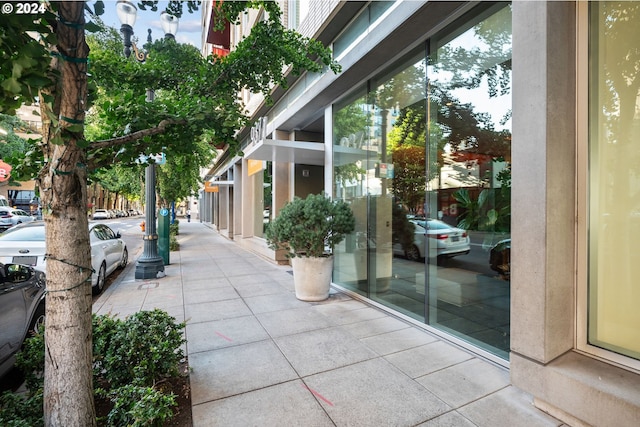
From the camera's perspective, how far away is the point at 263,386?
3205 millimetres

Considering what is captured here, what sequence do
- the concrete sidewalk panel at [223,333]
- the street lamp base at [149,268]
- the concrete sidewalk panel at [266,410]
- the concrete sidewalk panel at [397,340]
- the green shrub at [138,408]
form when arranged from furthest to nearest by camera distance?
the street lamp base at [149,268] < the concrete sidewalk panel at [223,333] < the concrete sidewalk panel at [397,340] < the concrete sidewalk panel at [266,410] < the green shrub at [138,408]

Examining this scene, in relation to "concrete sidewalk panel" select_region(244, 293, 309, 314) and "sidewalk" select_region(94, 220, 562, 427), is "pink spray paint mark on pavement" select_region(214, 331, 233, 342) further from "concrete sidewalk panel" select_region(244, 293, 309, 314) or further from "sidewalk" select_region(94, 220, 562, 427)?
"concrete sidewalk panel" select_region(244, 293, 309, 314)

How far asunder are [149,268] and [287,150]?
460 cm

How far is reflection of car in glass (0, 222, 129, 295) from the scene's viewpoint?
19.2 feet

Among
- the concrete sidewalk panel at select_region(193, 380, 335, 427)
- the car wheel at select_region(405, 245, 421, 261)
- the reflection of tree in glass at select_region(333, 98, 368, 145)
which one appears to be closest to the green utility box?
the reflection of tree in glass at select_region(333, 98, 368, 145)

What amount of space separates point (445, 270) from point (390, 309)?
1.40 metres

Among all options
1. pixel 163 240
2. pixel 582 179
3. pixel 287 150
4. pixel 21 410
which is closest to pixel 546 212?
pixel 582 179

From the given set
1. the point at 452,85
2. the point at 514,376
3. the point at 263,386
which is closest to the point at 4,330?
the point at 263,386

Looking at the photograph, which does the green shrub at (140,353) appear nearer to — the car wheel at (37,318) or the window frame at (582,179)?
the car wheel at (37,318)

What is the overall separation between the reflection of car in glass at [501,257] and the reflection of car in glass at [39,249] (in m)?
6.00

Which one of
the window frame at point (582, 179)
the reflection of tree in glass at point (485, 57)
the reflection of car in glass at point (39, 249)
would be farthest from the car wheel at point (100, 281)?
the window frame at point (582, 179)

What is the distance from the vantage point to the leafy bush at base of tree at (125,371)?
2.30 metres

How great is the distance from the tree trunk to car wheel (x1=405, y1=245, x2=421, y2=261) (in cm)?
433

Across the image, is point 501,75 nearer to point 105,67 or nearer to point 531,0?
point 531,0
